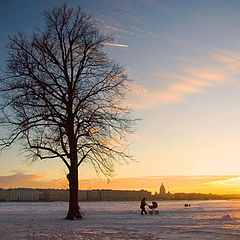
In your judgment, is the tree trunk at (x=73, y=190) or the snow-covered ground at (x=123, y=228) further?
the tree trunk at (x=73, y=190)

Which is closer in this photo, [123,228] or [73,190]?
[123,228]

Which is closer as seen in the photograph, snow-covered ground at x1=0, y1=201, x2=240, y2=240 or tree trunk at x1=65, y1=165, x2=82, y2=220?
snow-covered ground at x1=0, y1=201, x2=240, y2=240

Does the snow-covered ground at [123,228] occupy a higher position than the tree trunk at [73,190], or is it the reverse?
the tree trunk at [73,190]

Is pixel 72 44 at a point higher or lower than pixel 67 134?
higher

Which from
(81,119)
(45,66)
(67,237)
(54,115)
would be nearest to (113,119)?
(81,119)

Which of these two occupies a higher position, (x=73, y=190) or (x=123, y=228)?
(x=73, y=190)

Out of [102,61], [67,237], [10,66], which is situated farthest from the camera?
[102,61]

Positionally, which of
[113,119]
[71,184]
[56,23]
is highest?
[56,23]

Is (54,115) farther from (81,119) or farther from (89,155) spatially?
(89,155)

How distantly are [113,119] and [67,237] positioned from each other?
1287 centimetres

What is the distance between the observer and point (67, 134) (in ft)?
90.1

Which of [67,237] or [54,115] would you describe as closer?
[67,237]

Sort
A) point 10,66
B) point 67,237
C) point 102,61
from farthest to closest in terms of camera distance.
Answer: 1. point 102,61
2. point 10,66
3. point 67,237

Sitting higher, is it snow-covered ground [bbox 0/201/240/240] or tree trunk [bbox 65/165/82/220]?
tree trunk [bbox 65/165/82/220]
